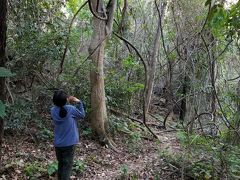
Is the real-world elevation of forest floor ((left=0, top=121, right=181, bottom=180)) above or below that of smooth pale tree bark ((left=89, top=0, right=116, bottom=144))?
below

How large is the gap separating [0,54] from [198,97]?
29.3 feet

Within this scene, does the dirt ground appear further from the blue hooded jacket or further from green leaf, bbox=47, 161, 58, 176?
the blue hooded jacket

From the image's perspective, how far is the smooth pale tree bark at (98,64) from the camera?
8117 millimetres

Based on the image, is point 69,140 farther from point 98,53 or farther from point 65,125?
point 98,53

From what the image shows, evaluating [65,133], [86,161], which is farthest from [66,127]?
[86,161]

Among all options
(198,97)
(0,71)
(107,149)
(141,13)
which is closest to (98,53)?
(107,149)

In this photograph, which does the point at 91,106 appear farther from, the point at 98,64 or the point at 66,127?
the point at 66,127

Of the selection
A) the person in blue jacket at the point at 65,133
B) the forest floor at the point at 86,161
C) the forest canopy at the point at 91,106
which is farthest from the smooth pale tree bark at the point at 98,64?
the person in blue jacket at the point at 65,133

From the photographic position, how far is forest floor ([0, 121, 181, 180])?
5.72 metres

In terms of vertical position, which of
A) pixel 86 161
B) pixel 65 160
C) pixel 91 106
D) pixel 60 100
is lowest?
pixel 86 161

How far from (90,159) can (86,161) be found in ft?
0.63

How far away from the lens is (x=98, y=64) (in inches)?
322

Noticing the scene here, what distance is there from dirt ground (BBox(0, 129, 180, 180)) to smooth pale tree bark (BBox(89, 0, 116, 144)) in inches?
17.4

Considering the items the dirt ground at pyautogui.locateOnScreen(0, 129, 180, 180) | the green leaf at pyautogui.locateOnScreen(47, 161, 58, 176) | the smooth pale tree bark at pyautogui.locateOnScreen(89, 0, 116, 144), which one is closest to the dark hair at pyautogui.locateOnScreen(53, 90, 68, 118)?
the green leaf at pyautogui.locateOnScreen(47, 161, 58, 176)
